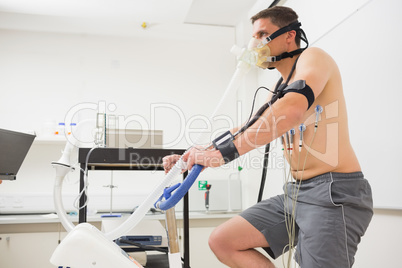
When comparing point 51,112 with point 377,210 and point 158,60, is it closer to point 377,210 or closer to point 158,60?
point 158,60

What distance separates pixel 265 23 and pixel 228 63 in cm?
239

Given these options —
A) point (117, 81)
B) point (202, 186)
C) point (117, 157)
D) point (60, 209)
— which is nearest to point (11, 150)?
point (60, 209)

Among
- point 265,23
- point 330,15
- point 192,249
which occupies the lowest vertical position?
point 192,249

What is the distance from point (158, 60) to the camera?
12.5 feet

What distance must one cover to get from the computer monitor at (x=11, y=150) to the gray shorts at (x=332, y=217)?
164 centimetres

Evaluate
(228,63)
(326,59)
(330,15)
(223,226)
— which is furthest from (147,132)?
(228,63)

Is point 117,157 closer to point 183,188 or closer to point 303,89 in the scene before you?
point 183,188

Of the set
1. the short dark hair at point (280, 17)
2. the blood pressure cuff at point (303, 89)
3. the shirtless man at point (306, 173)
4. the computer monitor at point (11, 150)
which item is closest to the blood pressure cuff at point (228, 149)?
the shirtless man at point (306, 173)

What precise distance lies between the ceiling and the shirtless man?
1.86m

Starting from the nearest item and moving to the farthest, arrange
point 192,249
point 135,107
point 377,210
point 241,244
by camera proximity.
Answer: point 241,244
point 377,210
point 192,249
point 135,107

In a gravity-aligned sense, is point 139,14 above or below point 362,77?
above

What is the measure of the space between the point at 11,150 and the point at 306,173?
1.69 meters

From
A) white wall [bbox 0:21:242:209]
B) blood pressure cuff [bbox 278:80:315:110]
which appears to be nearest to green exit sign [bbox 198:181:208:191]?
white wall [bbox 0:21:242:209]

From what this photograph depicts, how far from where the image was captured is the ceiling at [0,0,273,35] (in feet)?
10.3
